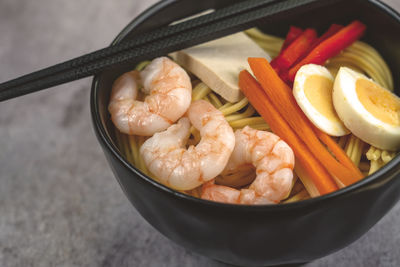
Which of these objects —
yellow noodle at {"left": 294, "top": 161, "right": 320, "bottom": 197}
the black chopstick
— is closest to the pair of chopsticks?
the black chopstick

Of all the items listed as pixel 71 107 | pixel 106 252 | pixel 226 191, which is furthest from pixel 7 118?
pixel 226 191

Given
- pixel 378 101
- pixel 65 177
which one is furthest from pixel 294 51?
pixel 65 177

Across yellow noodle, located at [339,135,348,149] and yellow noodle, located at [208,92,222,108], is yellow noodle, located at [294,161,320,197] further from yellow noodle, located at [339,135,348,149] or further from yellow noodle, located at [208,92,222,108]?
yellow noodle, located at [208,92,222,108]

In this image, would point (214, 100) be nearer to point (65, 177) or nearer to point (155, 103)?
point (155, 103)

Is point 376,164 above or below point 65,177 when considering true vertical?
above

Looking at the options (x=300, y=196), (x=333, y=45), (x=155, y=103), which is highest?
(x=333, y=45)

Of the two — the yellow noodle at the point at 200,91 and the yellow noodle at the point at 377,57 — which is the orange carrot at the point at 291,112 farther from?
the yellow noodle at the point at 377,57

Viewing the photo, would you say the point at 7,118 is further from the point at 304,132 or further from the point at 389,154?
the point at 389,154
